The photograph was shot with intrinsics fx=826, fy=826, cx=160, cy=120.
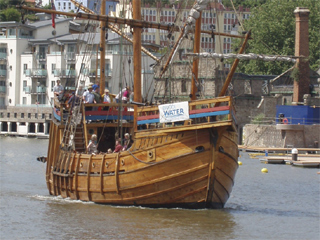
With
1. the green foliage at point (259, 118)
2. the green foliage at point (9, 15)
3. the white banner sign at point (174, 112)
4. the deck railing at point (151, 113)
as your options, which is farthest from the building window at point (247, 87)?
the green foliage at point (9, 15)

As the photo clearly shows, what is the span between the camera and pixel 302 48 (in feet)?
261

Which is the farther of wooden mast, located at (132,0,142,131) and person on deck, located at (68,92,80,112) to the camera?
person on deck, located at (68,92,80,112)

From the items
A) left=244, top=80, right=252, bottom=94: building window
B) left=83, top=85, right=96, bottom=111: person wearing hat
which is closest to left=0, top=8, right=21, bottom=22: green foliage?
left=244, top=80, right=252, bottom=94: building window

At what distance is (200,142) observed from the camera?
1130 inches

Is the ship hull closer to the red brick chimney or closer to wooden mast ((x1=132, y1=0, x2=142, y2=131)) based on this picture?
wooden mast ((x1=132, y1=0, x2=142, y2=131))

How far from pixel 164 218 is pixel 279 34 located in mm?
82458

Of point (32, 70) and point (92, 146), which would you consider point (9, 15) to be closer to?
point (32, 70)

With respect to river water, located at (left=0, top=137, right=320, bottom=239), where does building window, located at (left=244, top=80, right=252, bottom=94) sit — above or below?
above

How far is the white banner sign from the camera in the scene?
93.8 feet

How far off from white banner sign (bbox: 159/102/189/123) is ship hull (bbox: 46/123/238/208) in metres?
0.43

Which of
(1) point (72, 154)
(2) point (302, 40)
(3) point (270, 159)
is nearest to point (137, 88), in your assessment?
(1) point (72, 154)

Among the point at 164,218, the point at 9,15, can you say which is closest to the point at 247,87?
the point at 164,218

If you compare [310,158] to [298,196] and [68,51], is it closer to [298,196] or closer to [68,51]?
[298,196]

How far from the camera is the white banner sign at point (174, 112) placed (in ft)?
93.8
